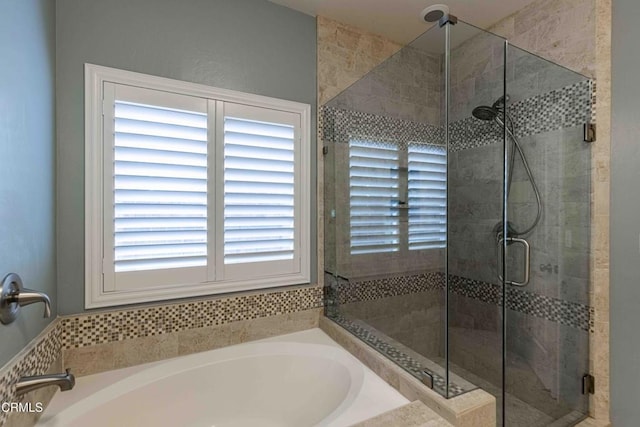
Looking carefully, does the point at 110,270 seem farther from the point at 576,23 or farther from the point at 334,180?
the point at 576,23

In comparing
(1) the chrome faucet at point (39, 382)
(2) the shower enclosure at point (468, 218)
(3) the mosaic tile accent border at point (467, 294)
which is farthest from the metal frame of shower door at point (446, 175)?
(1) the chrome faucet at point (39, 382)

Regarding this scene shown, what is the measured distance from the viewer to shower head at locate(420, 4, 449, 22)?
1976 millimetres

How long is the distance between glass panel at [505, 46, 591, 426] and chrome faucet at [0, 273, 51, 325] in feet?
7.15

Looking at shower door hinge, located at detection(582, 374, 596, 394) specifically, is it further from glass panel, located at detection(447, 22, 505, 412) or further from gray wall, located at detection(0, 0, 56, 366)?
gray wall, located at detection(0, 0, 56, 366)

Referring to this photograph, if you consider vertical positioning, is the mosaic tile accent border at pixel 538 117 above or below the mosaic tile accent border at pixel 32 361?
above

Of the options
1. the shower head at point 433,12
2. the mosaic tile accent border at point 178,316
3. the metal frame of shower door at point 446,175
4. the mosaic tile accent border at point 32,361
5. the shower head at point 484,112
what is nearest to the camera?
the mosaic tile accent border at point 32,361

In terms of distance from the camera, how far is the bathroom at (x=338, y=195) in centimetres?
126

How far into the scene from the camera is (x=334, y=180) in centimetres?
212

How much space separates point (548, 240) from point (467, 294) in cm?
58

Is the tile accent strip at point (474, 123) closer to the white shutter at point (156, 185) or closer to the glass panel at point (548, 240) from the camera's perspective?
the glass panel at point (548, 240)

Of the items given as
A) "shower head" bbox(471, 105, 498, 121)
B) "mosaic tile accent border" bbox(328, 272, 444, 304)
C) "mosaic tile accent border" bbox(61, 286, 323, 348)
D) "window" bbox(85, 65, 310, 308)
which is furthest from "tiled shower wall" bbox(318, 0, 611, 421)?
"mosaic tile accent border" bbox(61, 286, 323, 348)

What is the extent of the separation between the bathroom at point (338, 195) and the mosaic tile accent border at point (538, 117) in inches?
0.7

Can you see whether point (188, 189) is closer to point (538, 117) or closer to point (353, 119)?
point (353, 119)

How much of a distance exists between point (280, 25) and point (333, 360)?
2.13 meters
